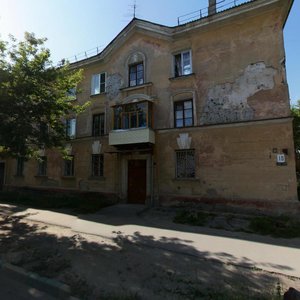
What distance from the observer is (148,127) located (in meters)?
13.3

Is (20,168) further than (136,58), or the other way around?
(20,168)

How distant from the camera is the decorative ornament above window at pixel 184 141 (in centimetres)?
1271

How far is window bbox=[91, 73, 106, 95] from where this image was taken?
16.6 metres

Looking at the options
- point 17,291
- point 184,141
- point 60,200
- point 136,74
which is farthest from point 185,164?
point 17,291

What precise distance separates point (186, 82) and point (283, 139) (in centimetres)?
538

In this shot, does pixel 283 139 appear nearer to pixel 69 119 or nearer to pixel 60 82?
pixel 60 82

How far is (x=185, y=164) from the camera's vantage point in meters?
12.9

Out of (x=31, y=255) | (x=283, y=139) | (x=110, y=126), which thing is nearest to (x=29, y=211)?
(x=110, y=126)

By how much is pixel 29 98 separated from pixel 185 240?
7397 millimetres

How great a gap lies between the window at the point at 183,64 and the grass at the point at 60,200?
25.9 ft

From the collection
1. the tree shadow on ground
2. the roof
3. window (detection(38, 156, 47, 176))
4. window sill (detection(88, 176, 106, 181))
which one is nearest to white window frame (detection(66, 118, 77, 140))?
Answer: window (detection(38, 156, 47, 176))

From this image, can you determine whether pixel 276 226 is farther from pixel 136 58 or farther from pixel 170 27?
pixel 136 58

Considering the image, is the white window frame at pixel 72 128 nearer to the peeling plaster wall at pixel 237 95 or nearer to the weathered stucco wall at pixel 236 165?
the weathered stucco wall at pixel 236 165

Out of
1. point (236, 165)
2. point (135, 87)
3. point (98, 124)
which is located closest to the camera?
point (236, 165)
